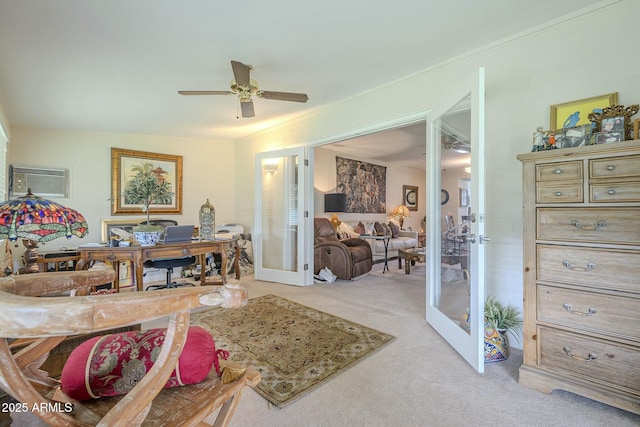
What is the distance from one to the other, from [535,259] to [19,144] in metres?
5.92

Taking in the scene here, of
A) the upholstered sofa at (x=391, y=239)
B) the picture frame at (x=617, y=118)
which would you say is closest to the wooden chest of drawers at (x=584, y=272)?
the picture frame at (x=617, y=118)

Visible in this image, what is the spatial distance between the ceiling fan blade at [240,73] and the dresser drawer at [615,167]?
8.13 ft

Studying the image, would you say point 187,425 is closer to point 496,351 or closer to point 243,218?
point 496,351

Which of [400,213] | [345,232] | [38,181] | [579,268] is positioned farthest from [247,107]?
[400,213]

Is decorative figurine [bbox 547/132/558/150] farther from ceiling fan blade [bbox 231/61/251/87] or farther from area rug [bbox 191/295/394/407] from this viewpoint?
ceiling fan blade [bbox 231/61/251/87]

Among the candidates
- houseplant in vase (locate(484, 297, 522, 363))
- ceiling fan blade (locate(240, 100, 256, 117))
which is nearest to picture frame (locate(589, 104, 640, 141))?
houseplant in vase (locate(484, 297, 522, 363))

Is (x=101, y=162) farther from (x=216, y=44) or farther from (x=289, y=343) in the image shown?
(x=289, y=343)

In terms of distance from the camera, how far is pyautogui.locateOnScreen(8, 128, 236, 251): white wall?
3971 millimetres

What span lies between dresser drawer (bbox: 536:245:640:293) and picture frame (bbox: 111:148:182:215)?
5031mm

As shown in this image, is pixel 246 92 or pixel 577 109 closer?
pixel 577 109

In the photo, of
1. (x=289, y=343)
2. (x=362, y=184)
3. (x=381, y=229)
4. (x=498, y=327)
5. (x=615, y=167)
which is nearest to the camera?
(x=615, y=167)

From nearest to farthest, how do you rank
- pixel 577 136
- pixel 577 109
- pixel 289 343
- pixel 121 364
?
pixel 121 364 < pixel 577 136 < pixel 577 109 < pixel 289 343

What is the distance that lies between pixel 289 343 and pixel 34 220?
179 cm

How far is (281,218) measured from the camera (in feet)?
14.7
